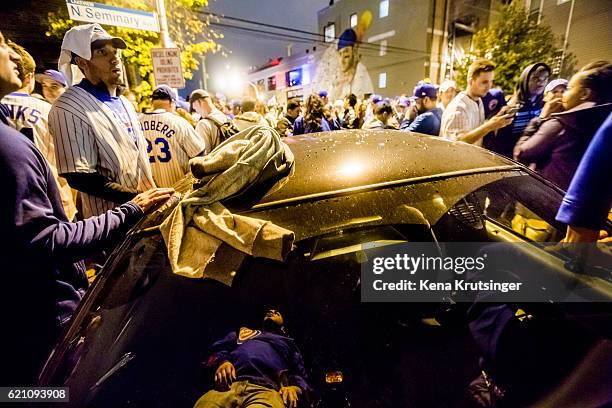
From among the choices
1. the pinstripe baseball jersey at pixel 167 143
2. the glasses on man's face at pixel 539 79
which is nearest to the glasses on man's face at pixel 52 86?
the pinstripe baseball jersey at pixel 167 143

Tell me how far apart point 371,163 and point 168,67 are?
5.71 meters

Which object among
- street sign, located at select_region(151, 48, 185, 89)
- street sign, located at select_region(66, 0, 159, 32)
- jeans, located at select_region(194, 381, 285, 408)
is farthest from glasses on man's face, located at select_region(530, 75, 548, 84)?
street sign, located at select_region(66, 0, 159, 32)

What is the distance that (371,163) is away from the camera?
56.3 inches

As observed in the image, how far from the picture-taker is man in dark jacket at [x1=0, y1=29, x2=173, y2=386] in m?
1.14

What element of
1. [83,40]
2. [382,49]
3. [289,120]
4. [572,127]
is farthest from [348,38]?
[83,40]

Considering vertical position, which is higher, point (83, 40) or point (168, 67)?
point (168, 67)

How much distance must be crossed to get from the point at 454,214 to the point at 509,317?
99 cm

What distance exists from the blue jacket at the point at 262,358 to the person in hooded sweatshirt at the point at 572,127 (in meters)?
2.72

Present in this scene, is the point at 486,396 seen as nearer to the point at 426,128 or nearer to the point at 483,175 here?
the point at 483,175

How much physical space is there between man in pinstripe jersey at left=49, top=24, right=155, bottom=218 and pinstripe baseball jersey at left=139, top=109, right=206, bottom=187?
0.74 meters

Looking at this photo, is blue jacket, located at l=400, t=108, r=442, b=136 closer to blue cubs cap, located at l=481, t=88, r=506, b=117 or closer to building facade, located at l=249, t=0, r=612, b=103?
blue cubs cap, located at l=481, t=88, r=506, b=117

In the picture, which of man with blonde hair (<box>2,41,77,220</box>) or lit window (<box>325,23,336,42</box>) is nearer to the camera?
man with blonde hair (<box>2,41,77,220</box>)

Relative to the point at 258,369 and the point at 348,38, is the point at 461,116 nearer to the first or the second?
the point at 258,369

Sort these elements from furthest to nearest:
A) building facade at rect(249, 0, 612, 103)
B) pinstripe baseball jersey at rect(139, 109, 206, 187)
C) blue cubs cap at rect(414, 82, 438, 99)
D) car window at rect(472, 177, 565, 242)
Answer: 1. building facade at rect(249, 0, 612, 103)
2. blue cubs cap at rect(414, 82, 438, 99)
3. pinstripe baseball jersey at rect(139, 109, 206, 187)
4. car window at rect(472, 177, 565, 242)
